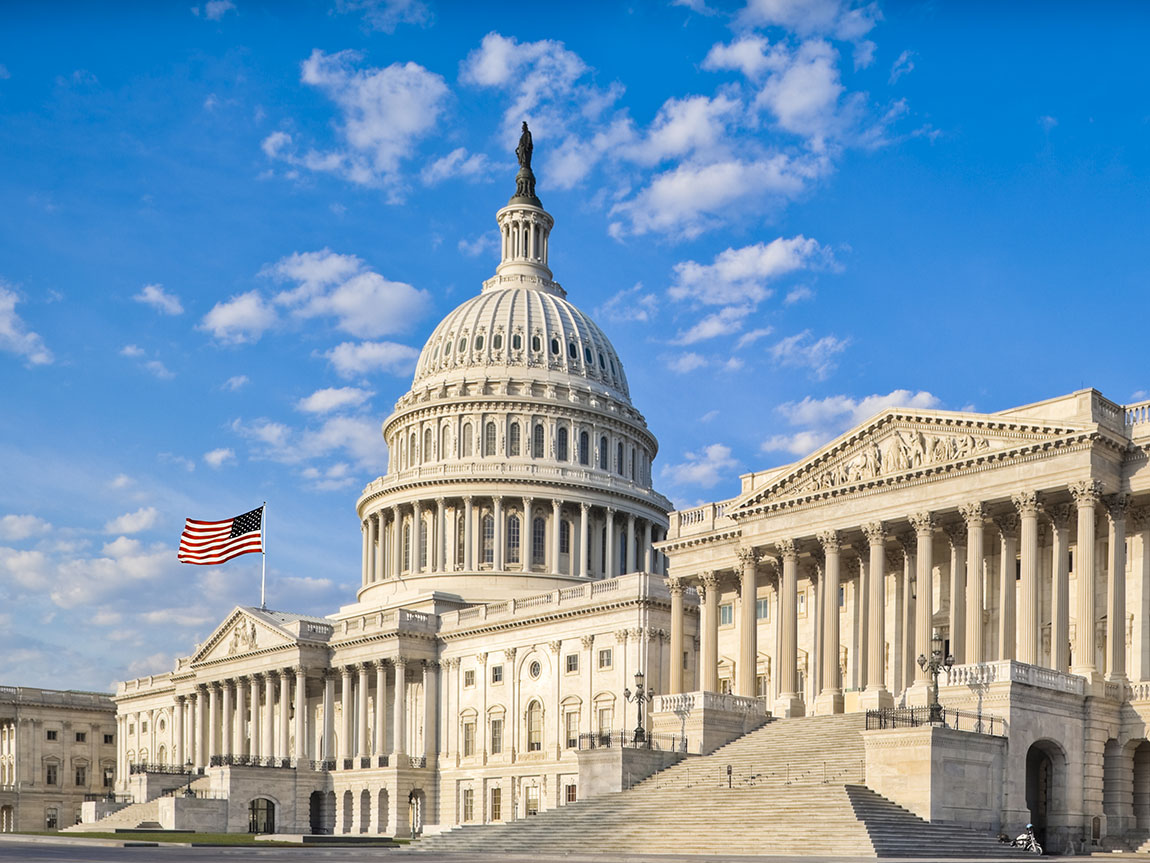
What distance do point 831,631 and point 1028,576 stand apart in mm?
11230

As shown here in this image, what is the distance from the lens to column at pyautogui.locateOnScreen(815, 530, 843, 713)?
226ft

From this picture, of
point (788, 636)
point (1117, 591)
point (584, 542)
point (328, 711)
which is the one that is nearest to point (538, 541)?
point (584, 542)

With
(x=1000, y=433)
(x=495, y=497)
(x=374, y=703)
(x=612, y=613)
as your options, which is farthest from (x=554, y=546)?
(x=1000, y=433)

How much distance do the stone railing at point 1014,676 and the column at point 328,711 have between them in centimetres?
6497

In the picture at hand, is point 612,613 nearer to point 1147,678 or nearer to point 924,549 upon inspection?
point 924,549

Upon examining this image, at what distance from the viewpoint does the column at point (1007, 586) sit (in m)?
63.1

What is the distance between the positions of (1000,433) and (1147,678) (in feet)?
36.9

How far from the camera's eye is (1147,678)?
60.0 meters

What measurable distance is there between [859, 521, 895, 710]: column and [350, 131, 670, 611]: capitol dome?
178ft

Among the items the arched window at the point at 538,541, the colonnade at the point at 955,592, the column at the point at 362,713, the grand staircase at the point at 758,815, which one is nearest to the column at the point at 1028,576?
the colonnade at the point at 955,592

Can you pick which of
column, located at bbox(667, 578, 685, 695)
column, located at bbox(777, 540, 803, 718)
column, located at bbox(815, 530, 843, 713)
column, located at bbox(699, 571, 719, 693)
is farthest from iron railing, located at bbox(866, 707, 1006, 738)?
column, located at bbox(667, 578, 685, 695)

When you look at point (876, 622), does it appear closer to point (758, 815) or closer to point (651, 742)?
point (651, 742)

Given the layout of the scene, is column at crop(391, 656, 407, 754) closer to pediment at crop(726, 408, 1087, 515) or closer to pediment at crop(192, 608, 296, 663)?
pediment at crop(192, 608, 296, 663)

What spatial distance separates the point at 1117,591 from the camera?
5959 centimetres
